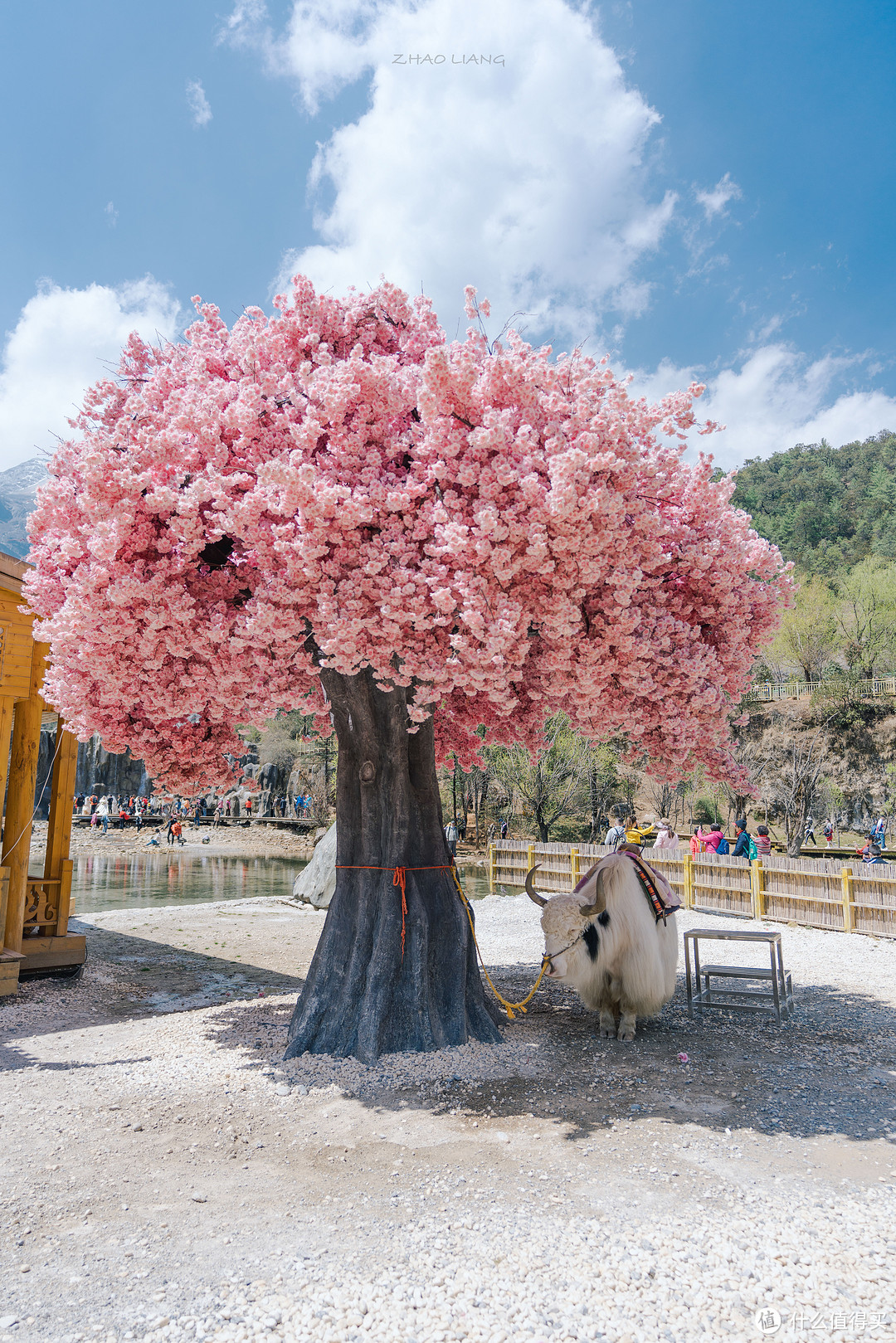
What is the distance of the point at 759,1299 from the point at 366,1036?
3.64 m

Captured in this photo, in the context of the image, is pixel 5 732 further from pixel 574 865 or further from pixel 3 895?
pixel 574 865

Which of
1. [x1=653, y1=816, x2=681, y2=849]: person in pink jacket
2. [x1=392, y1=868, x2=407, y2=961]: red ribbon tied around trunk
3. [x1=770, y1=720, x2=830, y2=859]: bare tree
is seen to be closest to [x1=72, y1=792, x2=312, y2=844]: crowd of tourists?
[x1=770, y1=720, x2=830, y2=859]: bare tree

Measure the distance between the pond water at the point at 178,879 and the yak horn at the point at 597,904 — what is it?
12.2 m

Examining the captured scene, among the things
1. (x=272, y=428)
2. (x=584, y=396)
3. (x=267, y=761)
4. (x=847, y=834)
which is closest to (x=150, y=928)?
(x=272, y=428)

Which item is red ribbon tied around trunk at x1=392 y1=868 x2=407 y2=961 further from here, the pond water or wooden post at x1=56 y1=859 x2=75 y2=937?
the pond water

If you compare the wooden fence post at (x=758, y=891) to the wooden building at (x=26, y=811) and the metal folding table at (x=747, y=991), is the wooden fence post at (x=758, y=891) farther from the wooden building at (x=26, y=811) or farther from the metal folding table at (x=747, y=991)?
the wooden building at (x=26, y=811)

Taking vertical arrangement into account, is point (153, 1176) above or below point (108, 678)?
below

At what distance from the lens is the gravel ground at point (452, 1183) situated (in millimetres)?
3201

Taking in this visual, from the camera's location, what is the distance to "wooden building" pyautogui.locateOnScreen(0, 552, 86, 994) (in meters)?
8.56

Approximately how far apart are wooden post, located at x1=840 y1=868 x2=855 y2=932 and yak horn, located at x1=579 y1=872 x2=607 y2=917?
7.52m

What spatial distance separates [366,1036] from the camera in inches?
248

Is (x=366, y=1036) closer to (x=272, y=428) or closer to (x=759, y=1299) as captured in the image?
(x=759, y=1299)

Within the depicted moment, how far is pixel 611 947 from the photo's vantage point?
6.93 meters

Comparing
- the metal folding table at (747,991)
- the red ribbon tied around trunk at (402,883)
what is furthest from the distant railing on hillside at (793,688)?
the red ribbon tied around trunk at (402,883)
